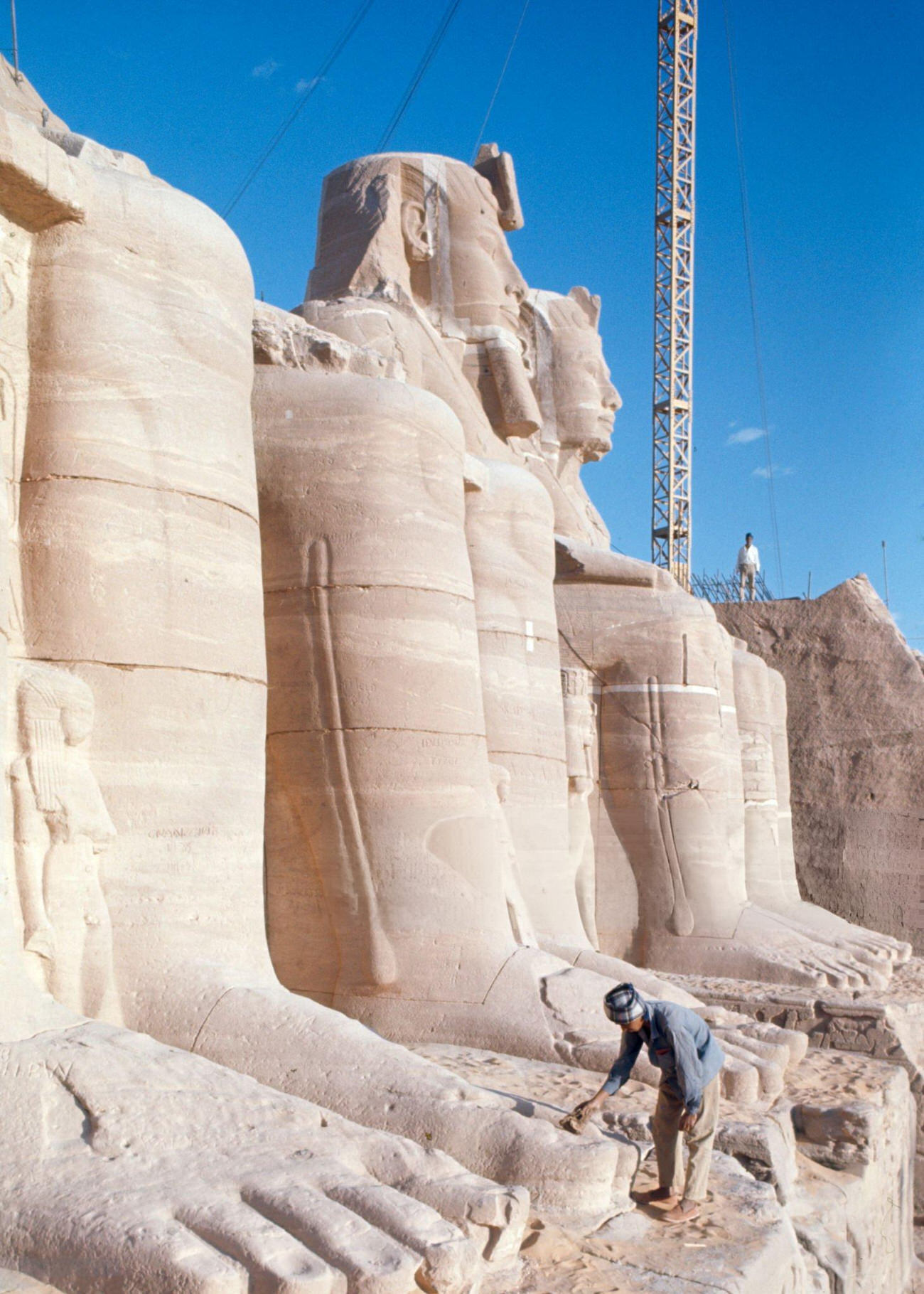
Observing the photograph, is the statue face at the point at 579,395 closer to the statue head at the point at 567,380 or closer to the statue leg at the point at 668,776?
the statue head at the point at 567,380

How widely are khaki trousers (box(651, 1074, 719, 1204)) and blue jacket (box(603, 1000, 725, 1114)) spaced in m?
0.04

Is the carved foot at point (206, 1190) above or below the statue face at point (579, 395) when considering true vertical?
below

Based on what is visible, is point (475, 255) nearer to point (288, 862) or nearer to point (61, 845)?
point (288, 862)

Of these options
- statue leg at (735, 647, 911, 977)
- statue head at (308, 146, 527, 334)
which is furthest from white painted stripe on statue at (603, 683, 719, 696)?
statue head at (308, 146, 527, 334)

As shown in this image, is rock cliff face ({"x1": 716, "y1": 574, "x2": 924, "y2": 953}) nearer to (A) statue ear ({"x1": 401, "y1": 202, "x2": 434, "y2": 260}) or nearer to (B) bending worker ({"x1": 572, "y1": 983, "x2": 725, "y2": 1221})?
(A) statue ear ({"x1": 401, "y1": 202, "x2": 434, "y2": 260})

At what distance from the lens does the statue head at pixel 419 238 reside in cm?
917

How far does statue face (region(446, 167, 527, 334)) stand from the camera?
9680 millimetres

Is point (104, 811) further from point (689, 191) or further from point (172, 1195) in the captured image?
point (689, 191)

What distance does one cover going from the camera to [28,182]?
4.05m

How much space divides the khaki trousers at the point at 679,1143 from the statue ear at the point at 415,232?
6753 millimetres

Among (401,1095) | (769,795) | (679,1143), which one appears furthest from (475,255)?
(401,1095)

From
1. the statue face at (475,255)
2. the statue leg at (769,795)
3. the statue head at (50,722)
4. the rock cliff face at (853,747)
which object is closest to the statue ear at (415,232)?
the statue face at (475,255)

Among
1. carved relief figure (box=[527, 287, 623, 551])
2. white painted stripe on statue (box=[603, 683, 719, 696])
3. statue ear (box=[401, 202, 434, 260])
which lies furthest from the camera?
carved relief figure (box=[527, 287, 623, 551])

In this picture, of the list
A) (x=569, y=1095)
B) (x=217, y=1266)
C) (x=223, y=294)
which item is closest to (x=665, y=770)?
(x=569, y=1095)
